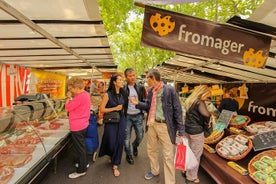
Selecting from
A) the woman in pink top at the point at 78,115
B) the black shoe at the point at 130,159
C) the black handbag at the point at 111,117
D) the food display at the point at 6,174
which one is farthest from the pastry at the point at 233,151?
the food display at the point at 6,174

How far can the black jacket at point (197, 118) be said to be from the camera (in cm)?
412

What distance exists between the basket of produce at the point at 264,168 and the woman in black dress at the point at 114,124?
2.41m

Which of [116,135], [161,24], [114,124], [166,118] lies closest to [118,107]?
[114,124]

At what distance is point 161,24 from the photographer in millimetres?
2484

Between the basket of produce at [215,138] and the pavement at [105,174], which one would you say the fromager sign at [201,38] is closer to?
the pavement at [105,174]

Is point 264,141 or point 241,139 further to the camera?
point 241,139

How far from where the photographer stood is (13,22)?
3023mm

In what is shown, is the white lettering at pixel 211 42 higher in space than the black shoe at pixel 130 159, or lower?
higher

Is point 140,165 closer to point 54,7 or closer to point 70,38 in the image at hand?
point 70,38

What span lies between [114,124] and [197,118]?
5.28 feet

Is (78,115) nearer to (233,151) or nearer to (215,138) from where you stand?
(233,151)

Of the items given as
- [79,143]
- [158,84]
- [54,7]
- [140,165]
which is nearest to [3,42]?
[54,7]

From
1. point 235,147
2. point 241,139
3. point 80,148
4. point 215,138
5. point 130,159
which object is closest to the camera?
point 80,148

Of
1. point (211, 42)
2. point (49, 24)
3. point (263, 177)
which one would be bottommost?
point (263, 177)
